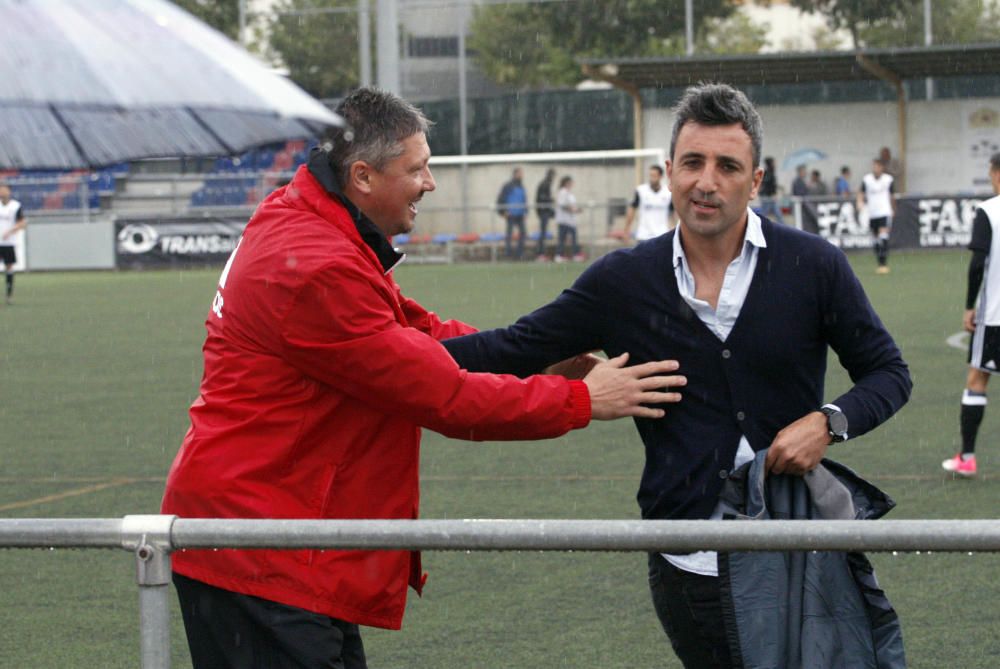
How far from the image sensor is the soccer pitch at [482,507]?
20.0 feet

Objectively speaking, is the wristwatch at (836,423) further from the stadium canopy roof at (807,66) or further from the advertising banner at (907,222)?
the stadium canopy roof at (807,66)

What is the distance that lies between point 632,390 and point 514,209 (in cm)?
3279

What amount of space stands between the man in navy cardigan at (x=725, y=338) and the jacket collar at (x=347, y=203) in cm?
61

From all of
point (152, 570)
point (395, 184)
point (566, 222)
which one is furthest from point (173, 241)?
point (152, 570)

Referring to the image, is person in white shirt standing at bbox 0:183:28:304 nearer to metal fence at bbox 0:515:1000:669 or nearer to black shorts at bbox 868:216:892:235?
black shorts at bbox 868:216:892:235

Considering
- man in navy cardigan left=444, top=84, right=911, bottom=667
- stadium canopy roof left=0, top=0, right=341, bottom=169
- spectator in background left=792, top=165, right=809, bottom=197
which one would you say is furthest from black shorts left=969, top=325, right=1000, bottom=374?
spectator in background left=792, top=165, right=809, bottom=197

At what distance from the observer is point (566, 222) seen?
35.2 metres

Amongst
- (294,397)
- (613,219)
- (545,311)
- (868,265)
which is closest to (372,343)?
(294,397)

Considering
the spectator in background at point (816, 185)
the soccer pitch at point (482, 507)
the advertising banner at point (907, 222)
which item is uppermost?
the spectator in background at point (816, 185)

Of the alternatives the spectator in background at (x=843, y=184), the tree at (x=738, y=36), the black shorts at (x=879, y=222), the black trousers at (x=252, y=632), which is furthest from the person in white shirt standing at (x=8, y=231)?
the tree at (x=738, y=36)

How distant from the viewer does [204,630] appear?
374 centimetres

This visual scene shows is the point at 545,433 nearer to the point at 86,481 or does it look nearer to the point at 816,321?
the point at 816,321

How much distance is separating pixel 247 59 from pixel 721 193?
1.29 m

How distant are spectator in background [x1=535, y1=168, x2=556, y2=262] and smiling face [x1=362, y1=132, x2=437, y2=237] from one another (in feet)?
104
